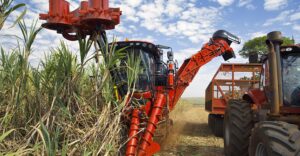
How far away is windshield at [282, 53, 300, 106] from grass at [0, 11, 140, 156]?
88.5 inches

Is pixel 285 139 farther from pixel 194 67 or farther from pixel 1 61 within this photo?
pixel 194 67

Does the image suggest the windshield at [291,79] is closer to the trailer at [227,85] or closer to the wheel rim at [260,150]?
the wheel rim at [260,150]

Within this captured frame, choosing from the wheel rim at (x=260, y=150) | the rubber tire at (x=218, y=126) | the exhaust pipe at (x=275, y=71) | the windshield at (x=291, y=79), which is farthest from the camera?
the rubber tire at (x=218, y=126)

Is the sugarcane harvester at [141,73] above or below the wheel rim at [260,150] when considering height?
above

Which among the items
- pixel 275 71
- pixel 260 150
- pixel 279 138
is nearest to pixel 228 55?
pixel 275 71

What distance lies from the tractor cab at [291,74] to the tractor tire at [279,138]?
0.96 metres

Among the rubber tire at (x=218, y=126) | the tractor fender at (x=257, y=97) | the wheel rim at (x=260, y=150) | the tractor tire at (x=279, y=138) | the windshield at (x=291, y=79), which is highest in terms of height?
the windshield at (x=291, y=79)

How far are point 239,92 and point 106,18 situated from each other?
236 inches

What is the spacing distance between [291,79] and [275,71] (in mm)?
758

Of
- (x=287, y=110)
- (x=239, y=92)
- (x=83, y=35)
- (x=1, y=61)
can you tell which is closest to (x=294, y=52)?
(x=287, y=110)

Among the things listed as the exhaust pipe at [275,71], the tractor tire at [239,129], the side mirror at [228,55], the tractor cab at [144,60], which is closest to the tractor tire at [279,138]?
the exhaust pipe at [275,71]

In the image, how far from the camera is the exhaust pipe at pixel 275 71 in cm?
403

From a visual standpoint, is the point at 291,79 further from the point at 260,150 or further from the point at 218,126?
the point at 218,126

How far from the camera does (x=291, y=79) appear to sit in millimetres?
4652
